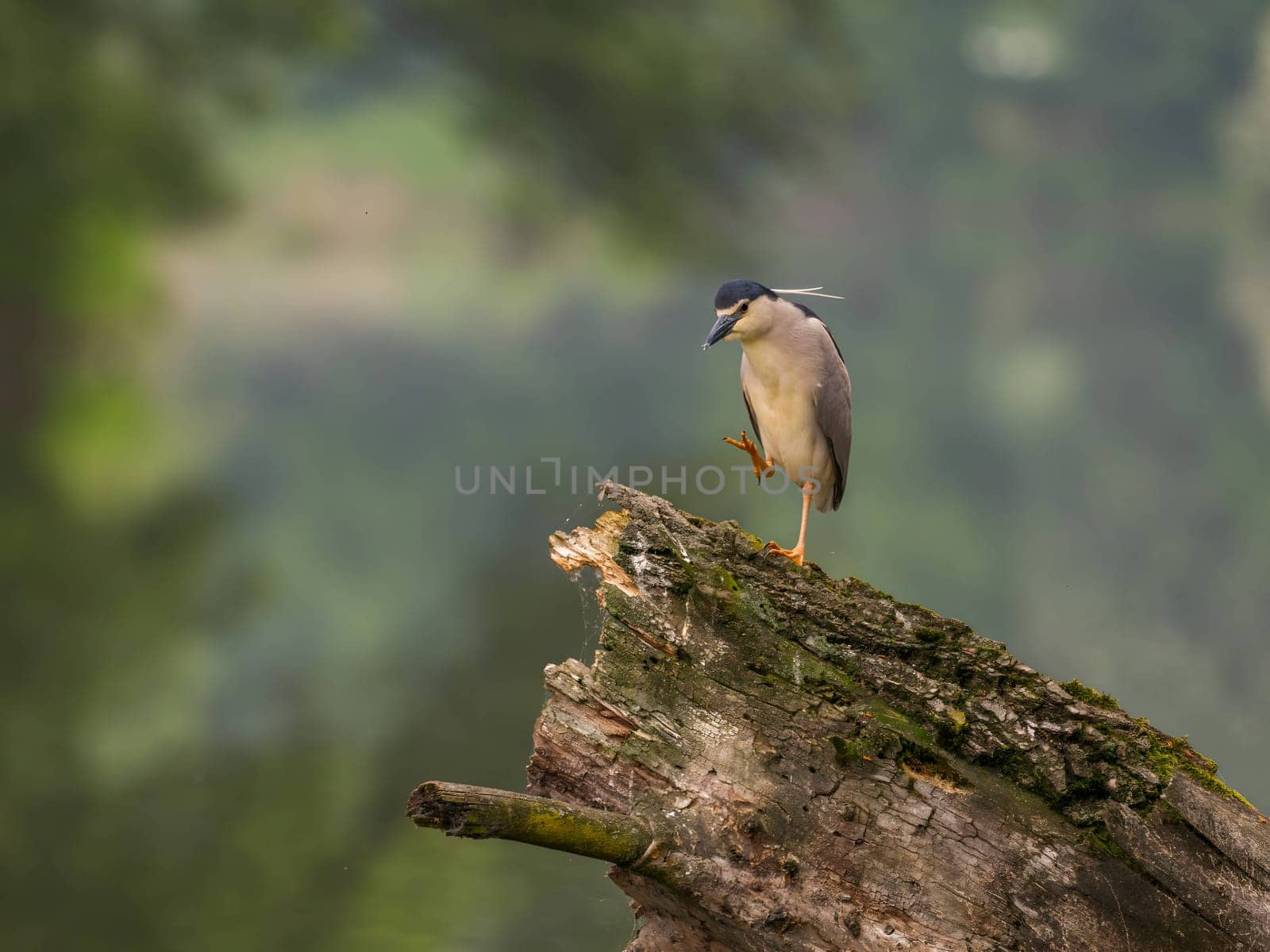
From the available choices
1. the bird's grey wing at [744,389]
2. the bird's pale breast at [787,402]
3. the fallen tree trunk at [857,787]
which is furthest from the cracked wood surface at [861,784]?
the bird's grey wing at [744,389]

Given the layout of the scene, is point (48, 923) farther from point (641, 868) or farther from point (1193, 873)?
point (1193, 873)

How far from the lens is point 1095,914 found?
2465 mm

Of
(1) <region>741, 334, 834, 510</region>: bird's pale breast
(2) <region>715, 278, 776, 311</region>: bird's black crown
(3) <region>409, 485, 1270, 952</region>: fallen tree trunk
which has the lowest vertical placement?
(3) <region>409, 485, 1270, 952</region>: fallen tree trunk

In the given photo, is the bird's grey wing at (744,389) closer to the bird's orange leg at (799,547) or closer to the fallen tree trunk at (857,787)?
the bird's orange leg at (799,547)

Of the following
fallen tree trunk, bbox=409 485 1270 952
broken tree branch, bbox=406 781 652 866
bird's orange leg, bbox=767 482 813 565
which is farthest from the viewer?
bird's orange leg, bbox=767 482 813 565

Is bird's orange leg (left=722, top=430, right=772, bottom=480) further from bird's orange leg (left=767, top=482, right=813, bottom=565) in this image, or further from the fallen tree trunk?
the fallen tree trunk

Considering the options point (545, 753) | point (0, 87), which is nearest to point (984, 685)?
point (545, 753)

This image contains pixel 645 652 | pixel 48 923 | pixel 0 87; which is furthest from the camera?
pixel 0 87

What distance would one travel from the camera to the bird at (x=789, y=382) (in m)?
3.89

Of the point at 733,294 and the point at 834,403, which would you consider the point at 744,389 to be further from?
the point at 733,294

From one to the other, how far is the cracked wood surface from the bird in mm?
1086

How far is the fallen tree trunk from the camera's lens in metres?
2.48

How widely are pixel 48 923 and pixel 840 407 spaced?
4.61 meters

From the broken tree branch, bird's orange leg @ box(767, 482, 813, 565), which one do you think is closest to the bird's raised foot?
bird's orange leg @ box(767, 482, 813, 565)
